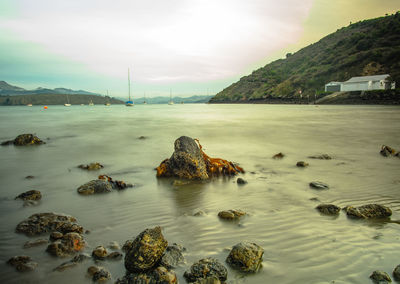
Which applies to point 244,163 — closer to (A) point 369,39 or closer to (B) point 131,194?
(B) point 131,194

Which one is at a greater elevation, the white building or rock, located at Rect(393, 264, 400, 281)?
the white building

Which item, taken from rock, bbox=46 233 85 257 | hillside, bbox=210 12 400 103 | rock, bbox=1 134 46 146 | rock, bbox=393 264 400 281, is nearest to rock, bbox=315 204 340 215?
rock, bbox=393 264 400 281

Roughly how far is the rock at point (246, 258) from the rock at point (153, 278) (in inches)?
31.8

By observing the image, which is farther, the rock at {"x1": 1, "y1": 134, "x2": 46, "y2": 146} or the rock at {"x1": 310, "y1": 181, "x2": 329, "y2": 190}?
the rock at {"x1": 1, "y1": 134, "x2": 46, "y2": 146}

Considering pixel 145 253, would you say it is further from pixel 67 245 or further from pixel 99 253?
pixel 67 245

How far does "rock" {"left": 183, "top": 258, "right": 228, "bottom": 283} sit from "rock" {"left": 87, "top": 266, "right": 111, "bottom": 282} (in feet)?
3.16

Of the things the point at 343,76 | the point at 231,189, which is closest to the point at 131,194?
the point at 231,189

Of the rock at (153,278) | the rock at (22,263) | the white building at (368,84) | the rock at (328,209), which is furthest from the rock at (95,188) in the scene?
the white building at (368,84)

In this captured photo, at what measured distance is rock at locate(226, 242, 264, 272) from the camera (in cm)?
304

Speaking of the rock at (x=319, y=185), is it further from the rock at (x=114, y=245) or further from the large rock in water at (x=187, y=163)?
the rock at (x=114, y=245)

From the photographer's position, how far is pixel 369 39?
103250mm

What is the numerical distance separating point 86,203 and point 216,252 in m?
3.43

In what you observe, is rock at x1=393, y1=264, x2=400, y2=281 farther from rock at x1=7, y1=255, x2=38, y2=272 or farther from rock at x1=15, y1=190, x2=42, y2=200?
rock at x1=15, y1=190, x2=42, y2=200

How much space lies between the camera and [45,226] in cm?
405
